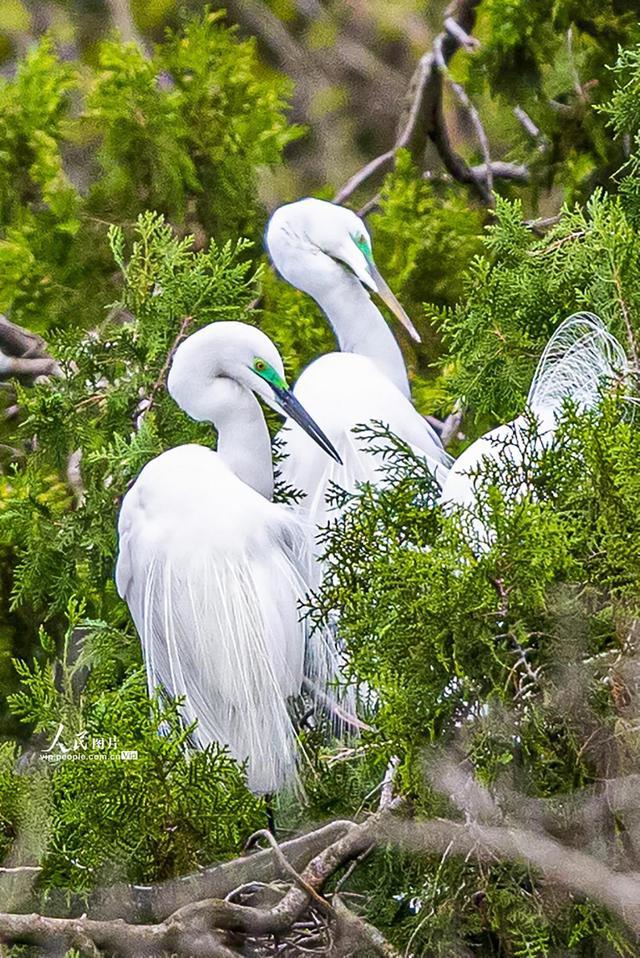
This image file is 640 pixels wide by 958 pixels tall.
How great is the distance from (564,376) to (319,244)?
30.8 inches

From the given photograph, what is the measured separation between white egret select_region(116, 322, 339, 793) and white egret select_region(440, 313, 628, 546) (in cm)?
33

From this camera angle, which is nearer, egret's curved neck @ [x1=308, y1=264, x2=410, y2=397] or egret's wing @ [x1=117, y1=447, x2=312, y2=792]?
egret's wing @ [x1=117, y1=447, x2=312, y2=792]

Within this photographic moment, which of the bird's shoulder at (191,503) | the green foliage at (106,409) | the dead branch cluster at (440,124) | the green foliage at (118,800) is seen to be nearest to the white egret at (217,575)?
the bird's shoulder at (191,503)

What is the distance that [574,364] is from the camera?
1.82m

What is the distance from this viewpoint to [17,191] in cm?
286

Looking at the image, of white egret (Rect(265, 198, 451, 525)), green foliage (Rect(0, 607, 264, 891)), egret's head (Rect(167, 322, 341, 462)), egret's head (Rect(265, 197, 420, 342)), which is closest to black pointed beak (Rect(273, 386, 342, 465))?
egret's head (Rect(167, 322, 341, 462))

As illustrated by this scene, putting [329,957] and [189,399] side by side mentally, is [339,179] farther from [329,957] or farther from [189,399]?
[329,957]

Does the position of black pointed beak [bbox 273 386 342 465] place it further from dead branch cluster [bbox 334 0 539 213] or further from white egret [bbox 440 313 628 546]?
dead branch cluster [bbox 334 0 539 213]

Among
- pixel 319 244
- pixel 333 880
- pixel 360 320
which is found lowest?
pixel 333 880

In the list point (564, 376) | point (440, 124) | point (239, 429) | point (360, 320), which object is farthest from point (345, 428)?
point (440, 124)

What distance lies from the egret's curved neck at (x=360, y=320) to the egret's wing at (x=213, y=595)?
553 millimetres

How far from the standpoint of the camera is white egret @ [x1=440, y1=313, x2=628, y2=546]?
1742mm

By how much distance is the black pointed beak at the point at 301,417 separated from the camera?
6.89 feet

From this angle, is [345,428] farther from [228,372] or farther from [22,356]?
[22,356]
